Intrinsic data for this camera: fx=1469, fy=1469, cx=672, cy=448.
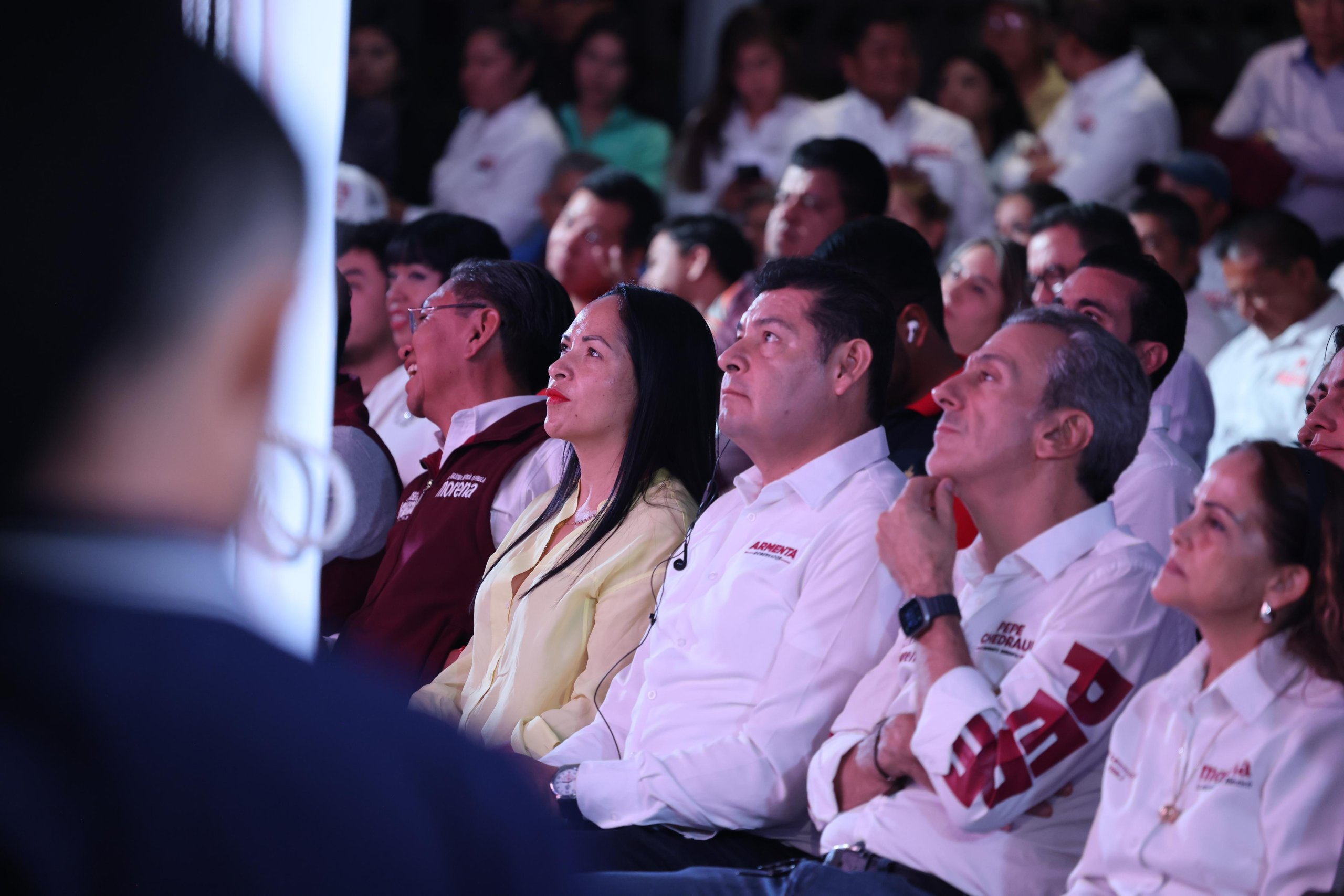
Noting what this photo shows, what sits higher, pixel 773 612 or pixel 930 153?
pixel 930 153

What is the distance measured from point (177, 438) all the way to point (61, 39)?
6.7 inches

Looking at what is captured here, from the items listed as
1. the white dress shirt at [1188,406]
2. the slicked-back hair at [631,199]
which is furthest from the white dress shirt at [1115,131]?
the white dress shirt at [1188,406]

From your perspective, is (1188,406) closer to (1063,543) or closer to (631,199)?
(1063,543)

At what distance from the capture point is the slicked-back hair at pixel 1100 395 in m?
2.15

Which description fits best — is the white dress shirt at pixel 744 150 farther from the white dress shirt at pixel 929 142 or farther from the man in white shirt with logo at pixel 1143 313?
the man in white shirt with logo at pixel 1143 313

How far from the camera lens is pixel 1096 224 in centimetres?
380

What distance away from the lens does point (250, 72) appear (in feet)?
2.13

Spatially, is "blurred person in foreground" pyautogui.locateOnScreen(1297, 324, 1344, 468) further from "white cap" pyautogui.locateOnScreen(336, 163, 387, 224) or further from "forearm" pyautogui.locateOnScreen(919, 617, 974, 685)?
"white cap" pyautogui.locateOnScreen(336, 163, 387, 224)

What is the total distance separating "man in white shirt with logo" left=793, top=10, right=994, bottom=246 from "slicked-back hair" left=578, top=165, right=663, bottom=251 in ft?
2.86

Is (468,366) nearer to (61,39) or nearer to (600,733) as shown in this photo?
(600,733)

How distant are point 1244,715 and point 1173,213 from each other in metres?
3.09

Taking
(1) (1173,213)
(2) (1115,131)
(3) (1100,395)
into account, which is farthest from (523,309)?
(2) (1115,131)

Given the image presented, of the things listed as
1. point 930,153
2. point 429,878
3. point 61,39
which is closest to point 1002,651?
point 429,878

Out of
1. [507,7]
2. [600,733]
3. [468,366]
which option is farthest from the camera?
[507,7]
